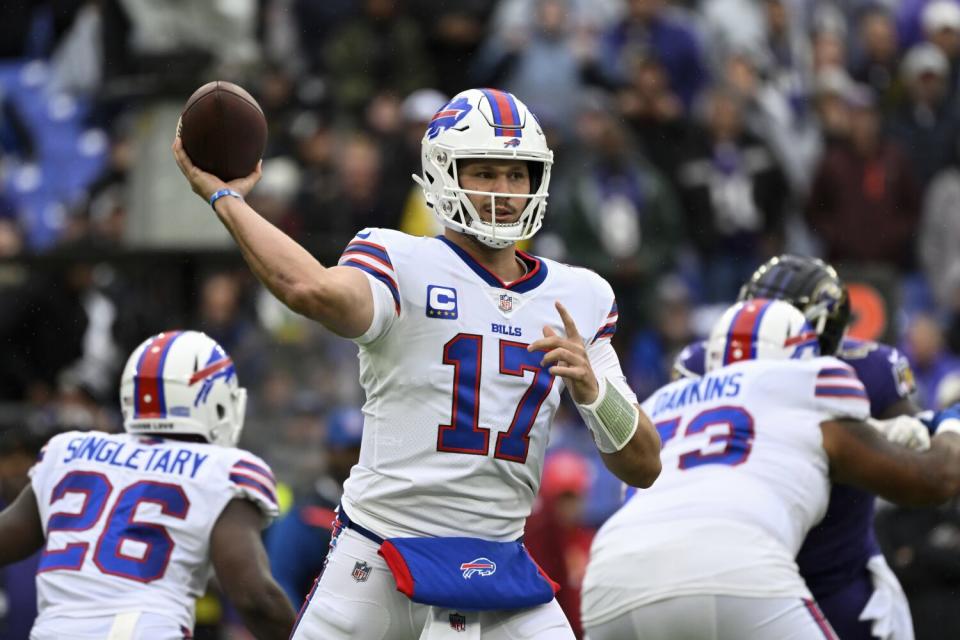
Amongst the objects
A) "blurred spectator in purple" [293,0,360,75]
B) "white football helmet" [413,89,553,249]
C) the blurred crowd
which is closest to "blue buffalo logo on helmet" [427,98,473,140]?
"white football helmet" [413,89,553,249]

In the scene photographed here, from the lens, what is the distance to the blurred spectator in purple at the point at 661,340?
35.8 ft

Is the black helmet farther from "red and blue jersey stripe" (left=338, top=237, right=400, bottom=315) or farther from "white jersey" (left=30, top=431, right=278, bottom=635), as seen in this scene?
"red and blue jersey stripe" (left=338, top=237, right=400, bottom=315)

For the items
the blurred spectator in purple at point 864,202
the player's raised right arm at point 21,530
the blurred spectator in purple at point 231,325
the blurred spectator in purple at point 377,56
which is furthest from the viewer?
the blurred spectator in purple at point 377,56

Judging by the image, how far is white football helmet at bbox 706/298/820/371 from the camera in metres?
6.34

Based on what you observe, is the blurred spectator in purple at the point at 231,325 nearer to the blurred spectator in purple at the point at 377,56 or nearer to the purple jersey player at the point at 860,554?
the blurred spectator in purple at the point at 377,56

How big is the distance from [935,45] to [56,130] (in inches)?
270

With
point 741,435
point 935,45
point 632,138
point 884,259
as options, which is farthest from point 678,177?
point 741,435

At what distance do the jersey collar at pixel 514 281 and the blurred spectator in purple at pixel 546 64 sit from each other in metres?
7.45

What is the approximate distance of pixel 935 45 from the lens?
1335 centimetres

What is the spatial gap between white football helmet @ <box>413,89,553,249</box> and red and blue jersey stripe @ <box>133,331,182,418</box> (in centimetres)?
151

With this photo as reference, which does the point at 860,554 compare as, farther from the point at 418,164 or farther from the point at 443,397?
the point at 418,164

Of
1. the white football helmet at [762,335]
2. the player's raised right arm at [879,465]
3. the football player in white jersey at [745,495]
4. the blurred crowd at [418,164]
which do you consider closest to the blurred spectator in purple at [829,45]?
the blurred crowd at [418,164]

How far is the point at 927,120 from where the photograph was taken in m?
12.9

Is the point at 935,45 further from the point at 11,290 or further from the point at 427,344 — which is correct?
the point at 427,344
